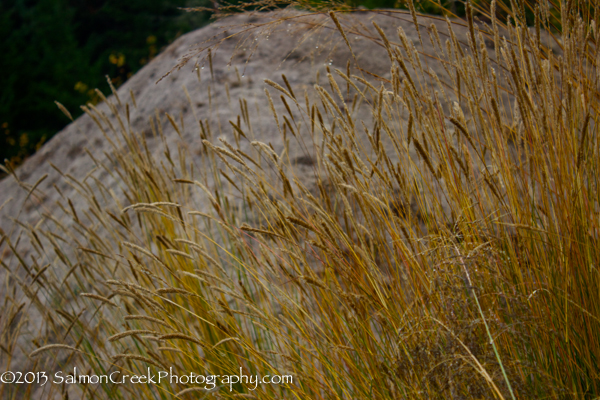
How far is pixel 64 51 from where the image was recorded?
682 cm

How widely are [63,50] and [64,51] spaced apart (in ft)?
0.07

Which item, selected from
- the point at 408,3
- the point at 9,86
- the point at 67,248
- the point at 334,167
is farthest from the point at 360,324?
the point at 9,86

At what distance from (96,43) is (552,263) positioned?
8195 millimetres

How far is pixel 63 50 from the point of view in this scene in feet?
22.3

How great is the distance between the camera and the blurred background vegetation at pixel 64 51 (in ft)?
20.6

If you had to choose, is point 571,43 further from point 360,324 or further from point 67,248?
point 67,248

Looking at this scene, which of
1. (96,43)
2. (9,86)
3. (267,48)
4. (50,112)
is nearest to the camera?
(267,48)

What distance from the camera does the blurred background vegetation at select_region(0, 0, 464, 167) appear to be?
627cm

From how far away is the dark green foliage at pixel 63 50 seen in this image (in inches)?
247

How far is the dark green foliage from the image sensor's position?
247 inches

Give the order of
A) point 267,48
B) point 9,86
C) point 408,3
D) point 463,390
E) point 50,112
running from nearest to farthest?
point 463,390, point 408,3, point 267,48, point 9,86, point 50,112

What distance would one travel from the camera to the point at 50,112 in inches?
260

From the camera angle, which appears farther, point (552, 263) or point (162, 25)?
point (162, 25)

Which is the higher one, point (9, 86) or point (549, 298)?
point (9, 86)
